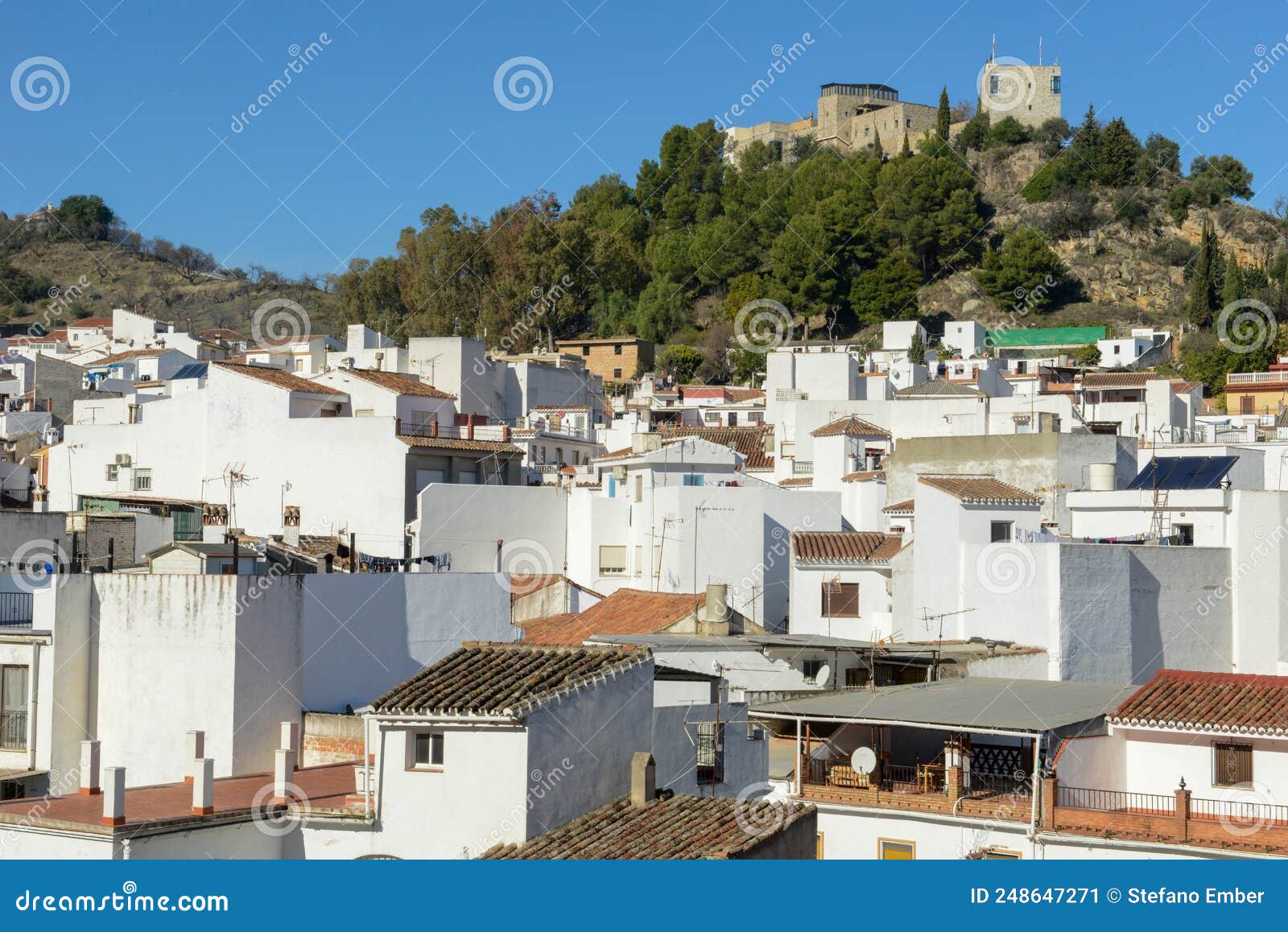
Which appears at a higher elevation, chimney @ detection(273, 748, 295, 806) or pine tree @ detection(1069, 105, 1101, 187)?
pine tree @ detection(1069, 105, 1101, 187)

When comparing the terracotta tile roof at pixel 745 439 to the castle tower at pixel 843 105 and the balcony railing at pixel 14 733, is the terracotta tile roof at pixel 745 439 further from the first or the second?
the castle tower at pixel 843 105

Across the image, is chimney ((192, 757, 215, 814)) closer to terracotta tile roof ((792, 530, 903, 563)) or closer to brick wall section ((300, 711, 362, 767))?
brick wall section ((300, 711, 362, 767))

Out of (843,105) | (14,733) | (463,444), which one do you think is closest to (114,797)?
(14,733)

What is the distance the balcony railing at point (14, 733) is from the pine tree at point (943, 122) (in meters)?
82.3

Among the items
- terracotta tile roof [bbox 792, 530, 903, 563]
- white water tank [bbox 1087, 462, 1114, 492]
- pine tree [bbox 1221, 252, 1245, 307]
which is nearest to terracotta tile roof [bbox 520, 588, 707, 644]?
terracotta tile roof [bbox 792, 530, 903, 563]

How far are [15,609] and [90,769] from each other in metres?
3.30

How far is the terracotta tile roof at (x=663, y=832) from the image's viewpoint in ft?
38.9

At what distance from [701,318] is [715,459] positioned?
1882 inches

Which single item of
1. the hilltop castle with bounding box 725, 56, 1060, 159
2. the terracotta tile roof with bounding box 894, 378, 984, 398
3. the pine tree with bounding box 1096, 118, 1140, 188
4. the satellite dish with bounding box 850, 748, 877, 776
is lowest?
the satellite dish with bounding box 850, 748, 877, 776

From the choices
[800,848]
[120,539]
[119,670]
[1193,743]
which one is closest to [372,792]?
[800,848]

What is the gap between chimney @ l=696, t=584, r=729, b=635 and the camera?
22.5m

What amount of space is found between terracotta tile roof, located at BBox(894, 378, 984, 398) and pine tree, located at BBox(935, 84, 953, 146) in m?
49.2

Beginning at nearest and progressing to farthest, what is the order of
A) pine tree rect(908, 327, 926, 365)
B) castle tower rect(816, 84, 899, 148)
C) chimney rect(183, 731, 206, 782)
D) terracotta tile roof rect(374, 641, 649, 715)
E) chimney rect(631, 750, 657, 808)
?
terracotta tile roof rect(374, 641, 649, 715)
chimney rect(631, 750, 657, 808)
chimney rect(183, 731, 206, 782)
pine tree rect(908, 327, 926, 365)
castle tower rect(816, 84, 899, 148)

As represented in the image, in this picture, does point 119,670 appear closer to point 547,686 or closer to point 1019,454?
point 547,686
